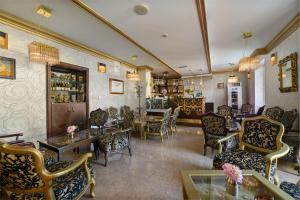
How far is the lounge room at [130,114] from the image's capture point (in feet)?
5.16

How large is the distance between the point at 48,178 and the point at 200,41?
4111 millimetres

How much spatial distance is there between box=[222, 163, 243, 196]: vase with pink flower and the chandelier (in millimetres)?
3350

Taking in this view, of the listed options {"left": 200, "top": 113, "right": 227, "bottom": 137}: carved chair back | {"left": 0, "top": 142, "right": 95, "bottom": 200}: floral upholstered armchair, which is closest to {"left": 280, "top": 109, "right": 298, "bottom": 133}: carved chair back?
{"left": 200, "top": 113, "right": 227, "bottom": 137}: carved chair back

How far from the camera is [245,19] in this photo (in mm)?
3045

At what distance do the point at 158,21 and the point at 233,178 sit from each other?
275 centimetres

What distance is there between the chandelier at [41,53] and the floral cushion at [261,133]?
375 cm

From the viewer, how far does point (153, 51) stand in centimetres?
488

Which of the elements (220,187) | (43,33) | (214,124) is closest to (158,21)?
(214,124)

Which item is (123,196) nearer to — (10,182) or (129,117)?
(10,182)

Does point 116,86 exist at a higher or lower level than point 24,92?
higher

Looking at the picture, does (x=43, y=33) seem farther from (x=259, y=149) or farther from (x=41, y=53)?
(x=259, y=149)

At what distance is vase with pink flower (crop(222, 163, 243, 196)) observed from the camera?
1371mm

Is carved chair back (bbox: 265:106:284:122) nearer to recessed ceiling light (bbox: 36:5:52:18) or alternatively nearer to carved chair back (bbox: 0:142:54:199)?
carved chair back (bbox: 0:142:54:199)

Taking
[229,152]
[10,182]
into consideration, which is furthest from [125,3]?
[229,152]
